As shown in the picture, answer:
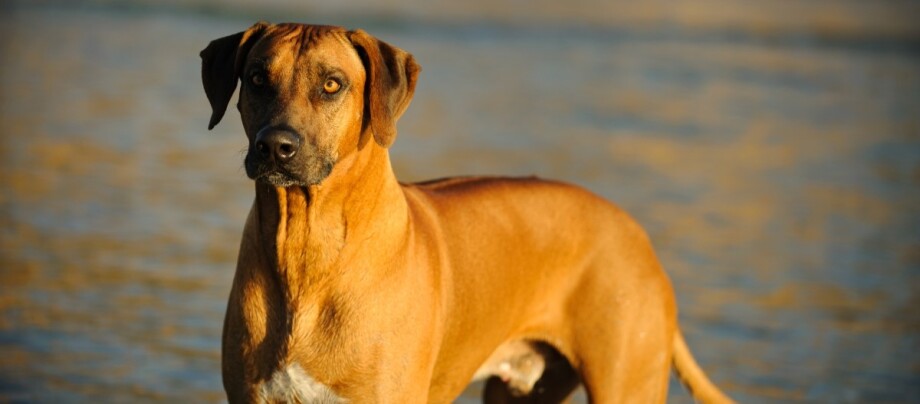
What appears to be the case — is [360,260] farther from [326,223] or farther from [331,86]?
[331,86]

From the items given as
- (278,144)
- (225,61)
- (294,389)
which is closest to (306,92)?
(278,144)

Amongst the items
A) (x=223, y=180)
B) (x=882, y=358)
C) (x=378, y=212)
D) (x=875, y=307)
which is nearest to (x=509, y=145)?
(x=223, y=180)

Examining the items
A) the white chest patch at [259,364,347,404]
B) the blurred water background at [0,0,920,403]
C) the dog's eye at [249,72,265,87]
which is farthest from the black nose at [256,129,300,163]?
the blurred water background at [0,0,920,403]

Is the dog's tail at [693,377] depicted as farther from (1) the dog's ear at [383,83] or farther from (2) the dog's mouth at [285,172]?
(2) the dog's mouth at [285,172]

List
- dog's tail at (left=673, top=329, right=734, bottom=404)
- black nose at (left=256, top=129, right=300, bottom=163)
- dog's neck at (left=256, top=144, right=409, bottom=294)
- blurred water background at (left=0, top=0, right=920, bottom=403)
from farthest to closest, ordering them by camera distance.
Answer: blurred water background at (left=0, top=0, right=920, bottom=403) < dog's tail at (left=673, top=329, right=734, bottom=404) < dog's neck at (left=256, top=144, right=409, bottom=294) < black nose at (left=256, top=129, right=300, bottom=163)

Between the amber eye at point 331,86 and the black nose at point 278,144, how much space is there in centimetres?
24

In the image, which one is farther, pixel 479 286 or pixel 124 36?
pixel 124 36

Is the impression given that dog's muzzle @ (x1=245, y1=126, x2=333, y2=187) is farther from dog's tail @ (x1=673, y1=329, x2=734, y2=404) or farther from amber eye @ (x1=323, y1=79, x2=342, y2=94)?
dog's tail @ (x1=673, y1=329, x2=734, y2=404)

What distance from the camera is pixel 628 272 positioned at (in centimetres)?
582

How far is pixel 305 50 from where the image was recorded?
4777 millimetres

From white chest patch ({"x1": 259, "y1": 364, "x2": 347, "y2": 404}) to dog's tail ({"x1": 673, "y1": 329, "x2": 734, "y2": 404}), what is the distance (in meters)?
1.82

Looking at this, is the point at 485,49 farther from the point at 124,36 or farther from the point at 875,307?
the point at 875,307

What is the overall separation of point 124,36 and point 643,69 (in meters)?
7.58

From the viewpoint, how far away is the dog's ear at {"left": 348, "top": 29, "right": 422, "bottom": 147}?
4.84 meters
